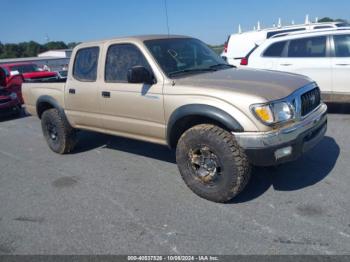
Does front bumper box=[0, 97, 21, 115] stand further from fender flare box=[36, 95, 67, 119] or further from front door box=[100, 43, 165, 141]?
front door box=[100, 43, 165, 141]

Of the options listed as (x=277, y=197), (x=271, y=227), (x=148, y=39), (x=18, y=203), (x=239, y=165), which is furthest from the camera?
(x=148, y=39)

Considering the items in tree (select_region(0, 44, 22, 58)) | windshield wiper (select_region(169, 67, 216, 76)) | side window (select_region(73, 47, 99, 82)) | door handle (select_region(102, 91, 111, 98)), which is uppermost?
tree (select_region(0, 44, 22, 58))

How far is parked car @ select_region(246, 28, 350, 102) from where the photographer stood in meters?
6.93

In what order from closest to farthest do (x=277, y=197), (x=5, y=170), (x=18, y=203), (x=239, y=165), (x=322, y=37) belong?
(x=239, y=165) → (x=277, y=197) → (x=18, y=203) → (x=5, y=170) → (x=322, y=37)

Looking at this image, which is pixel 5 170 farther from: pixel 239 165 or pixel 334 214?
pixel 334 214

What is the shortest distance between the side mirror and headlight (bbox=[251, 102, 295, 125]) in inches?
54.3

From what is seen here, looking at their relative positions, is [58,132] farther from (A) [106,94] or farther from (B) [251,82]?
(B) [251,82]

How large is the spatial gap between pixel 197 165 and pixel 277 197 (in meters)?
0.95

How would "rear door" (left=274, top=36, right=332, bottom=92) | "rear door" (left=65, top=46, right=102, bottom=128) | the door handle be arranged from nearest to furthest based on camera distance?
the door handle < "rear door" (left=65, top=46, right=102, bottom=128) < "rear door" (left=274, top=36, right=332, bottom=92)

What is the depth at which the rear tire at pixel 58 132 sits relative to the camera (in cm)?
576

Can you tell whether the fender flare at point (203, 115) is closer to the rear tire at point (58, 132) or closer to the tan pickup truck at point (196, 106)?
the tan pickup truck at point (196, 106)

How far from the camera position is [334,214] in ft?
11.1

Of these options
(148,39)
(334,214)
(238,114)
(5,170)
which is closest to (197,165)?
(238,114)

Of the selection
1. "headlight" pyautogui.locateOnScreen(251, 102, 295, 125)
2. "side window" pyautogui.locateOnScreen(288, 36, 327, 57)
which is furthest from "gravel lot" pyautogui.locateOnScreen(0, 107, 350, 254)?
"side window" pyautogui.locateOnScreen(288, 36, 327, 57)
